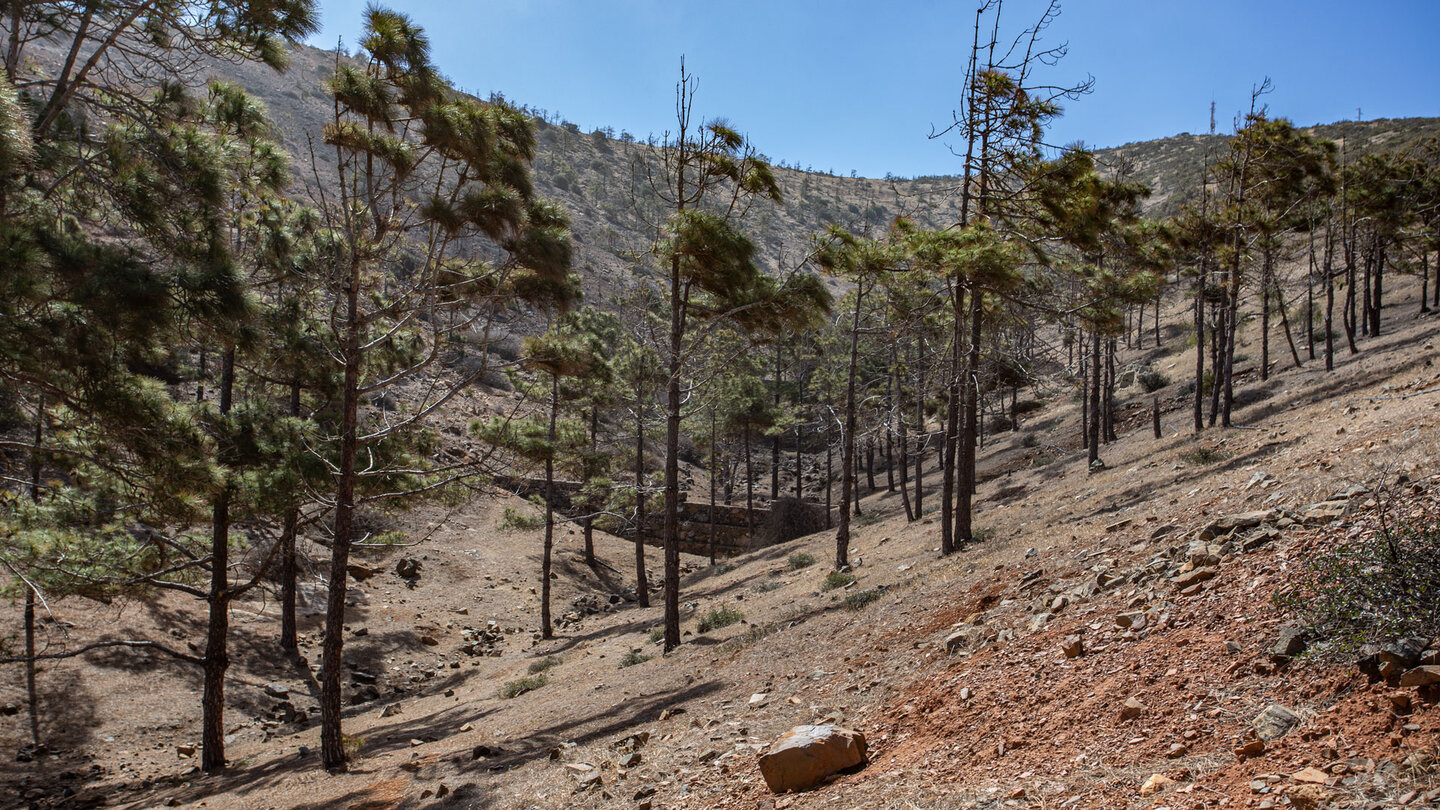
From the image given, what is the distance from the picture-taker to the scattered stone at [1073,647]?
6.49 metres

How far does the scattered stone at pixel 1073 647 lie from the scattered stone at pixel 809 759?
76.5 inches

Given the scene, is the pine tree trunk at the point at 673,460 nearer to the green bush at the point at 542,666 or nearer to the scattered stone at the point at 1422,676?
the green bush at the point at 542,666

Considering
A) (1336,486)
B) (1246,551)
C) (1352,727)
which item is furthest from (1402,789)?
(1336,486)

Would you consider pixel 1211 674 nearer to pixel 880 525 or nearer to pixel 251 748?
pixel 251 748

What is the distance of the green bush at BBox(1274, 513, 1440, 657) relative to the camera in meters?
4.41

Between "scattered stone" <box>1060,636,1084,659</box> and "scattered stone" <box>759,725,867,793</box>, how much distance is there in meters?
1.94

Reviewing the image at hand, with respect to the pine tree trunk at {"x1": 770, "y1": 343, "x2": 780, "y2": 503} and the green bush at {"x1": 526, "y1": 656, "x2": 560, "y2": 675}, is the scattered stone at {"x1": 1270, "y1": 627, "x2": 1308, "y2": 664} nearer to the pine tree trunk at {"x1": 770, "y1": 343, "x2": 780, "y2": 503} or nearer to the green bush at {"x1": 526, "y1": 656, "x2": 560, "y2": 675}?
the green bush at {"x1": 526, "y1": 656, "x2": 560, "y2": 675}

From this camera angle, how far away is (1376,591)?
184 inches

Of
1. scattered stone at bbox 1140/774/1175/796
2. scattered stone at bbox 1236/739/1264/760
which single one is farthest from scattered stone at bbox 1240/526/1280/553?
scattered stone at bbox 1140/774/1175/796

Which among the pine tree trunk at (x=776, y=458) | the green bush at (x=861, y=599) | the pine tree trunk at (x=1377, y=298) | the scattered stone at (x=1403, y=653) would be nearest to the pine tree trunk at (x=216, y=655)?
the green bush at (x=861, y=599)

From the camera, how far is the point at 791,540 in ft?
109

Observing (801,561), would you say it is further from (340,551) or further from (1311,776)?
(1311,776)

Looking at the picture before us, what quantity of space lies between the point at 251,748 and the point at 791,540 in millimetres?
22660

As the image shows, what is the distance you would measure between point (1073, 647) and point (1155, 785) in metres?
2.31
